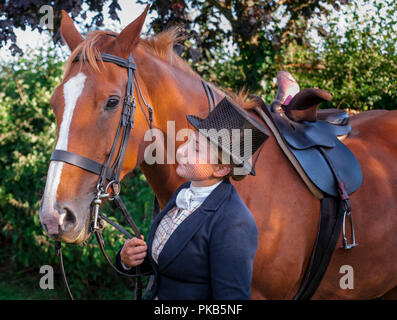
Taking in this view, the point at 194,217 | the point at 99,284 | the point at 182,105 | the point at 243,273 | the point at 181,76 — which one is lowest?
the point at 99,284

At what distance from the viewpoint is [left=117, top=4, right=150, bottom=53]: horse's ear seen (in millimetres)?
2223

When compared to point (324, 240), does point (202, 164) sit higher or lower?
higher

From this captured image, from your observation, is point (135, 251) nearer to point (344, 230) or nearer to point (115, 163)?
point (115, 163)

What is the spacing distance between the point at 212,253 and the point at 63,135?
0.97 m

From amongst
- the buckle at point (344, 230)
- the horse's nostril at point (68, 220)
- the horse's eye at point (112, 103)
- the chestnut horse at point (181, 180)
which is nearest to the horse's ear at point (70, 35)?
the chestnut horse at point (181, 180)

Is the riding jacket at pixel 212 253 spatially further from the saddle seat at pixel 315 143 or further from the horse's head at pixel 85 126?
the saddle seat at pixel 315 143

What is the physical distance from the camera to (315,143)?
251cm

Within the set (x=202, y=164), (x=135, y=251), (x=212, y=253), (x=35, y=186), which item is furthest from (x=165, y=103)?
(x=35, y=186)

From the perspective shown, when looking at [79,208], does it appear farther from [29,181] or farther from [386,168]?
[29,181]

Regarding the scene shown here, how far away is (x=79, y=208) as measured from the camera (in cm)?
190

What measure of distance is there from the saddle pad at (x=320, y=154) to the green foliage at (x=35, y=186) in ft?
7.71

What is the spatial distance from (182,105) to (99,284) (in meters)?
3.74

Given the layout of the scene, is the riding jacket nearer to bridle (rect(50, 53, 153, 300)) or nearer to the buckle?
bridle (rect(50, 53, 153, 300))
